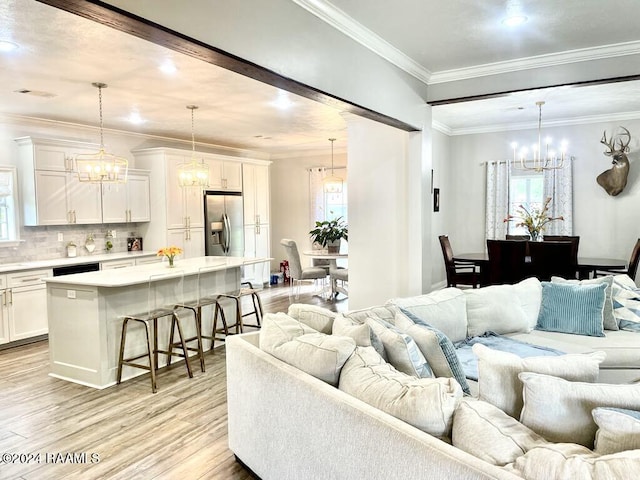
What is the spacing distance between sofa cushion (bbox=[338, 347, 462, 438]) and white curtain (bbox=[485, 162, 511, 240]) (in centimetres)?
632

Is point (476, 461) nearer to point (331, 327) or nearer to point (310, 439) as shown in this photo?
point (310, 439)

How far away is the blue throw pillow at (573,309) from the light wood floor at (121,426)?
2559mm

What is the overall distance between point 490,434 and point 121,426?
267cm

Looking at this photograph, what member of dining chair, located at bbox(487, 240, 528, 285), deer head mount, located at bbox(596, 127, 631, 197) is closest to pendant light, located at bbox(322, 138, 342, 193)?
dining chair, located at bbox(487, 240, 528, 285)

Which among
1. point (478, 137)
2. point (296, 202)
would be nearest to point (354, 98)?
point (478, 137)

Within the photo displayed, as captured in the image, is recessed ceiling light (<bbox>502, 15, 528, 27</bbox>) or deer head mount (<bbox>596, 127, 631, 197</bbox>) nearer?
recessed ceiling light (<bbox>502, 15, 528, 27</bbox>)

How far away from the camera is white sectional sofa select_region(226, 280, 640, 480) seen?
4.39 feet

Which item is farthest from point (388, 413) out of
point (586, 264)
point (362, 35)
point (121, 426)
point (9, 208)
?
point (9, 208)

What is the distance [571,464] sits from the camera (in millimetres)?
1212

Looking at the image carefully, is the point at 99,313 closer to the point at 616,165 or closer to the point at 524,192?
the point at 524,192

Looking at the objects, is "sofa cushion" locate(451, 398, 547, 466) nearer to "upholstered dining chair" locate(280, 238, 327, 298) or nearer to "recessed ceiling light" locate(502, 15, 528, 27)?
"recessed ceiling light" locate(502, 15, 528, 27)

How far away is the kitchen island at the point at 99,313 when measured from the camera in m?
3.91

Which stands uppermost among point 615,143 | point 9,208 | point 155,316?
point 615,143

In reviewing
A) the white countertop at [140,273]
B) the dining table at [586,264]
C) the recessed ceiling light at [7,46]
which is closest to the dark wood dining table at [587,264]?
the dining table at [586,264]
